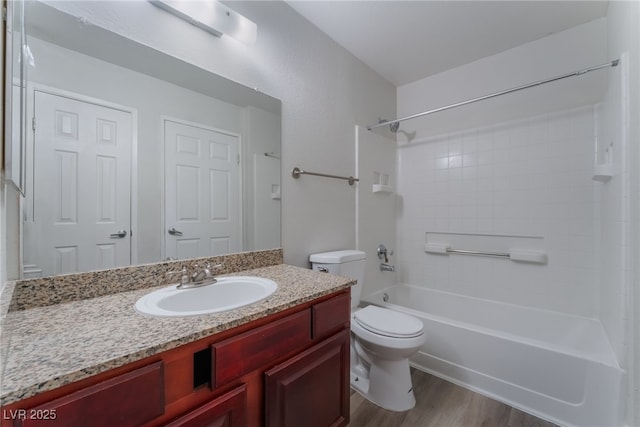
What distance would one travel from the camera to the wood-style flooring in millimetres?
1418

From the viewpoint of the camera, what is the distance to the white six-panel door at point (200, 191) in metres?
1.19

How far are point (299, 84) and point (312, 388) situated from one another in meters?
1.68

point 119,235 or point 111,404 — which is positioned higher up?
point 119,235

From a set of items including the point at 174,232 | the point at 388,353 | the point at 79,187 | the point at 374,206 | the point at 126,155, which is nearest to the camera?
the point at 79,187

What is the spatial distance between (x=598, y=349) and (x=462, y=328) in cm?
67

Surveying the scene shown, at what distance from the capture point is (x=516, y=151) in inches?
83.0

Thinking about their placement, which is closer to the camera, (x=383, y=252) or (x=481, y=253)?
(x=481, y=253)

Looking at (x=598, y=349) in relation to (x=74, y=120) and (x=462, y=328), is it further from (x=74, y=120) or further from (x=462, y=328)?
(x=74, y=120)

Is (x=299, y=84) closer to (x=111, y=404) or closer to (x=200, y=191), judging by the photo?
(x=200, y=191)

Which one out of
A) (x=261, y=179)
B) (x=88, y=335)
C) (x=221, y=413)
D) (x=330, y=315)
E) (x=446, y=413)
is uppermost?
(x=261, y=179)

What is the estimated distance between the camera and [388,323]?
157cm

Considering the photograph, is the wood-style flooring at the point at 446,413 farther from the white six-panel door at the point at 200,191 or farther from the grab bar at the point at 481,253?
the white six-panel door at the point at 200,191

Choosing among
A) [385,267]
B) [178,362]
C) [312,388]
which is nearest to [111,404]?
[178,362]

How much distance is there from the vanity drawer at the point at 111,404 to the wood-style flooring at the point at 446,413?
120cm
